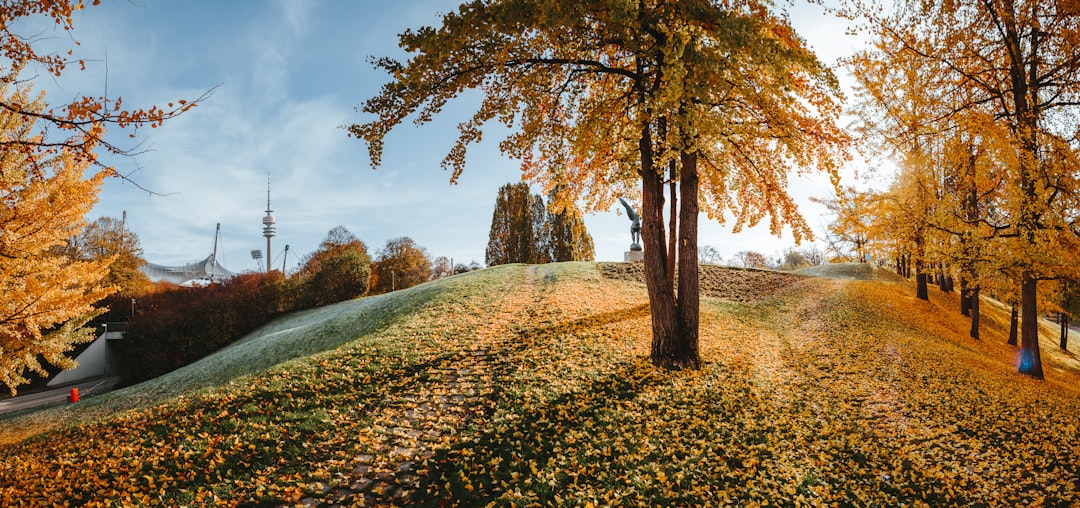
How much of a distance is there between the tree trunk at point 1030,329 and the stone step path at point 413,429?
12908 mm

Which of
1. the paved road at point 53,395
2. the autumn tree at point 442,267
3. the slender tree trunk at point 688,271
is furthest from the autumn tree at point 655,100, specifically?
the autumn tree at point 442,267

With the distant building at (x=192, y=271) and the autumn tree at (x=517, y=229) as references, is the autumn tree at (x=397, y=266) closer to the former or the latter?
the autumn tree at (x=517, y=229)

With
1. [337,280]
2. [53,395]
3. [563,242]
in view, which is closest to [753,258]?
[563,242]

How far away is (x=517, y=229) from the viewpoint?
133 ft

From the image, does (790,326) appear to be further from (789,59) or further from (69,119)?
(69,119)

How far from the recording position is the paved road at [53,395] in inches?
910

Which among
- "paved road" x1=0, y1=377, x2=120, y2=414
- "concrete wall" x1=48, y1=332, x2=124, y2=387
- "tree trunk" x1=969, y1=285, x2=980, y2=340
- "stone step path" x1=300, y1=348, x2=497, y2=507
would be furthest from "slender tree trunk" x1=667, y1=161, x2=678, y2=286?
"concrete wall" x1=48, y1=332, x2=124, y2=387

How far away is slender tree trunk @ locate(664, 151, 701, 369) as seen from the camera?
9336mm

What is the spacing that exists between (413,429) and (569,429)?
2.27m

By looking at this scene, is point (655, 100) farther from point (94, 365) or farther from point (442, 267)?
point (442, 267)

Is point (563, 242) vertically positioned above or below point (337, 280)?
above

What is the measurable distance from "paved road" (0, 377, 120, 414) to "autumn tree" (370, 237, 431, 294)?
21.8 metres

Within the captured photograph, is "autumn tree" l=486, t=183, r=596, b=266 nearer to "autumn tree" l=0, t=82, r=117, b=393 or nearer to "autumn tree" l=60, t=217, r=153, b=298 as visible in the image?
"autumn tree" l=60, t=217, r=153, b=298

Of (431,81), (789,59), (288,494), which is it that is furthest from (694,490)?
(431,81)
